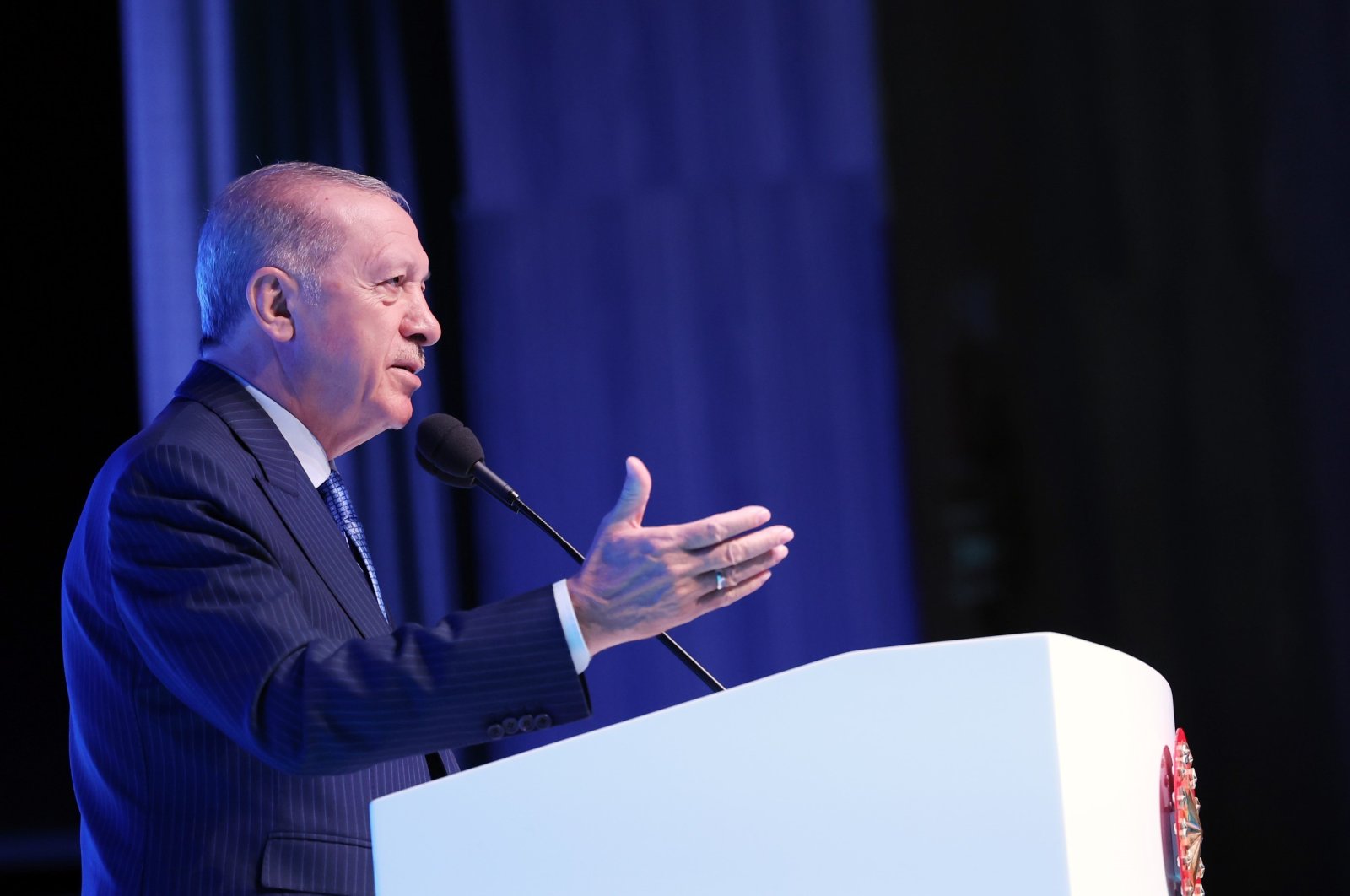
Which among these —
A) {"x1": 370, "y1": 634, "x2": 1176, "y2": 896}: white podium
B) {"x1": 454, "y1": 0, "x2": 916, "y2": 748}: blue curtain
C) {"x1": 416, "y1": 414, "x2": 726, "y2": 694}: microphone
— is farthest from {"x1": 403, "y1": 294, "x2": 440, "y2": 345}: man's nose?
{"x1": 454, "y1": 0, "x2": 916, "y2": 748}: blue curtain

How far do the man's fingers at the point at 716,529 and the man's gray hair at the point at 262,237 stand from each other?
2.33ft

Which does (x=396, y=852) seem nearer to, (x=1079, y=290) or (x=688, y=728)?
(x=688, y=728)

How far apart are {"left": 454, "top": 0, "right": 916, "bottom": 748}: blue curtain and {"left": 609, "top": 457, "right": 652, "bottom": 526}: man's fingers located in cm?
231

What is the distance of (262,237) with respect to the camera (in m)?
1.59

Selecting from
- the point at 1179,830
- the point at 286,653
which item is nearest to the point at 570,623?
the point at 286,653

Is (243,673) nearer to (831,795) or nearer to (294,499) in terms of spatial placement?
(294,499)

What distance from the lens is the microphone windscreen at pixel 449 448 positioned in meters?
1.61

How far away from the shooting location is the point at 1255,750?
3170 millimetres

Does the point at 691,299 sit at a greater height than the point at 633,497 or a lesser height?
greater

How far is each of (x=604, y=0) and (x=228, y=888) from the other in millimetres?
2790

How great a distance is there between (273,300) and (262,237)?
0.27 ft

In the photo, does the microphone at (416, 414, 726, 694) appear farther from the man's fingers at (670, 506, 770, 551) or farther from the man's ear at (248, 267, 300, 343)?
the man's fingers at (670, 506, 770, 551)

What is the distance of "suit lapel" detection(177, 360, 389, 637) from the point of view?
1.37 m

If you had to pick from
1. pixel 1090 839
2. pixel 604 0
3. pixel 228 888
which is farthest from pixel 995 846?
pixel 604 0
